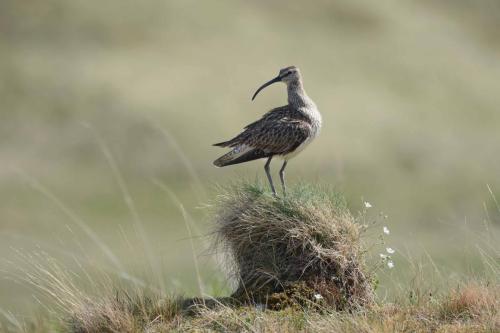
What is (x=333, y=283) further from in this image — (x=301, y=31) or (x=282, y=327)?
(x=301, y=31)

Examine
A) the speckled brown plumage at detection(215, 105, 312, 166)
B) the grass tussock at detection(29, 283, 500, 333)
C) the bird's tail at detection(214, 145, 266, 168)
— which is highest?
the speckled brown plumage at detection(215, 105, 312, 166)

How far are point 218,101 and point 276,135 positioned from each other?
6616 cm

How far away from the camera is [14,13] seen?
275ft

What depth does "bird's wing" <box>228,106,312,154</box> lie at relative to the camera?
1138 centimetres

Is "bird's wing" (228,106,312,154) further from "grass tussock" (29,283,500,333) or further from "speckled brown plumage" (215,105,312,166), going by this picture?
"grass tussock" (29,283,500,333)

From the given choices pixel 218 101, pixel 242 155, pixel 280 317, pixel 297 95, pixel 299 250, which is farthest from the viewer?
pixel 218 101

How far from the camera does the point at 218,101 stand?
77.3m

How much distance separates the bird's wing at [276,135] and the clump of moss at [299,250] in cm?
85

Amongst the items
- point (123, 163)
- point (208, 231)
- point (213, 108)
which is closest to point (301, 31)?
point (213, 108)

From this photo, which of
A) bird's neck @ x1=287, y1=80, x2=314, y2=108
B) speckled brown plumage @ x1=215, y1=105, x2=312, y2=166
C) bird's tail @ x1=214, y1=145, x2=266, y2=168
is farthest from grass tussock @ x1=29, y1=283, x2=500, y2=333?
bird's neck @ x1=287, y1=80, x2=314, y2=108

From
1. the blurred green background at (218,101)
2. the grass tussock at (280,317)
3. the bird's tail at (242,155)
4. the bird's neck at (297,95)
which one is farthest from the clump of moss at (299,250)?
the blurred green background at (218,101)

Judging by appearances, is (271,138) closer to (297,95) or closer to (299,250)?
(297,95)

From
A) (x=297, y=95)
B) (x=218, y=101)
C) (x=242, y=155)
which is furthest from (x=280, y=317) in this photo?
(x=218, y=101)

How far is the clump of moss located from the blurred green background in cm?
5262
